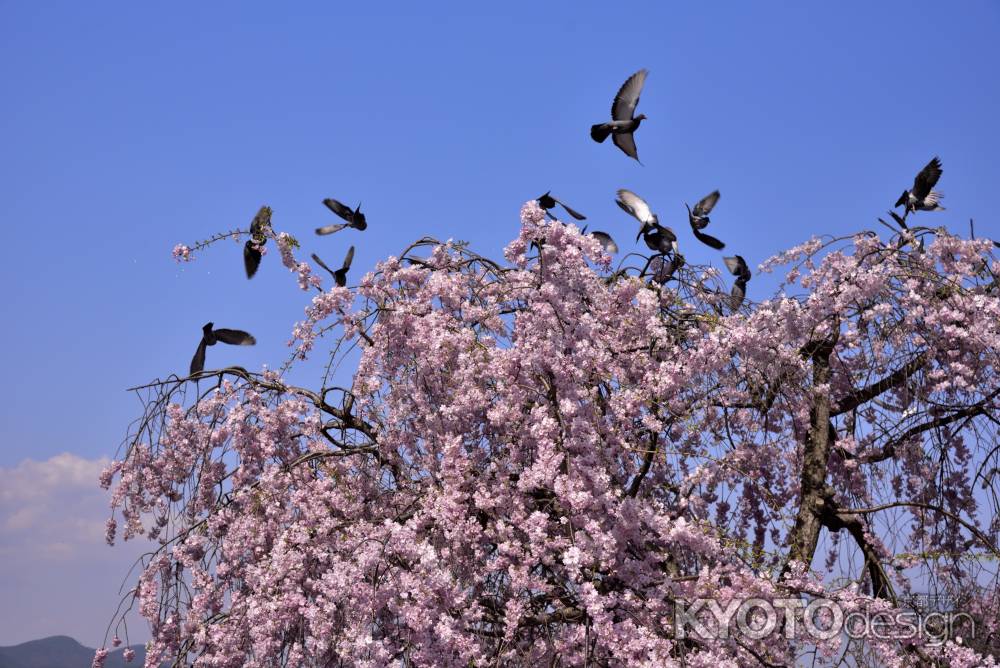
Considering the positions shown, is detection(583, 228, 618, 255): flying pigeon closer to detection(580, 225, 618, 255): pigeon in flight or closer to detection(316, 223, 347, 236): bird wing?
detection(580, 225, 618, 255): pigeon in flight

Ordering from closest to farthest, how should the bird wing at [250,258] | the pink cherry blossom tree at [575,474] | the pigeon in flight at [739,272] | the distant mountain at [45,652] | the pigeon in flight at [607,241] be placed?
the pink cherry blossom tree at [575,474] → the bird wing at [250,258] → the pigeon in flight at [607,241] → the pigeon in flight at [739,272] → the distant mountain at [45,652]

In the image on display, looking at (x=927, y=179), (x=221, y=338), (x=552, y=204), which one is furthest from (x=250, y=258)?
(x=927, y=179)

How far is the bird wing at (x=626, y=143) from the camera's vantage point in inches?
265

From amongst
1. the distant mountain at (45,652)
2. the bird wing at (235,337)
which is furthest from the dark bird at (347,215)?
the distant mountain at (45,652)

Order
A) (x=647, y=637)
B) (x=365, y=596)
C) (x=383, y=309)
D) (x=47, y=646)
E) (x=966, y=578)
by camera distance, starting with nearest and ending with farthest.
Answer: (x=647, y=637) < (x=365, y=596) < (x=966, y=578) < (x=383, y=309) < (x=47, y=646)

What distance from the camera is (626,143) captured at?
6.75 meters

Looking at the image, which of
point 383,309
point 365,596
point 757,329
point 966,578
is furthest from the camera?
point 383,309

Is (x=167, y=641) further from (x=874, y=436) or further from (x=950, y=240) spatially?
(x=950, y=240)

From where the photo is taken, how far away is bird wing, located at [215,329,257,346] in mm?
7844

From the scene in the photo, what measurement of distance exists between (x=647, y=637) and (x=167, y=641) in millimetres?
3916

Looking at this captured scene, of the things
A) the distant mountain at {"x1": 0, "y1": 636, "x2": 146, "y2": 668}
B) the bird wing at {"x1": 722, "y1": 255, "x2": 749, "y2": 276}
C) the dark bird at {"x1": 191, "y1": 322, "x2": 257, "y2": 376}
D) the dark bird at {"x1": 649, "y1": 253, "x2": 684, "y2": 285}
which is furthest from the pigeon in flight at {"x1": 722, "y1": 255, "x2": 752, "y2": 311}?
the distant mountain at {"x1": 0, "y1": 636, "x2": 146, "y2": 668}

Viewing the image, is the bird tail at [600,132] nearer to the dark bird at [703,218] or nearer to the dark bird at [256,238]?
the dark bird at [703,218]

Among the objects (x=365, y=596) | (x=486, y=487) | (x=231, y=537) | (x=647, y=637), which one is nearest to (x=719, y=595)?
(x=647, y=637)

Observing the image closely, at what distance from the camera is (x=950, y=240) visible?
7133mm
